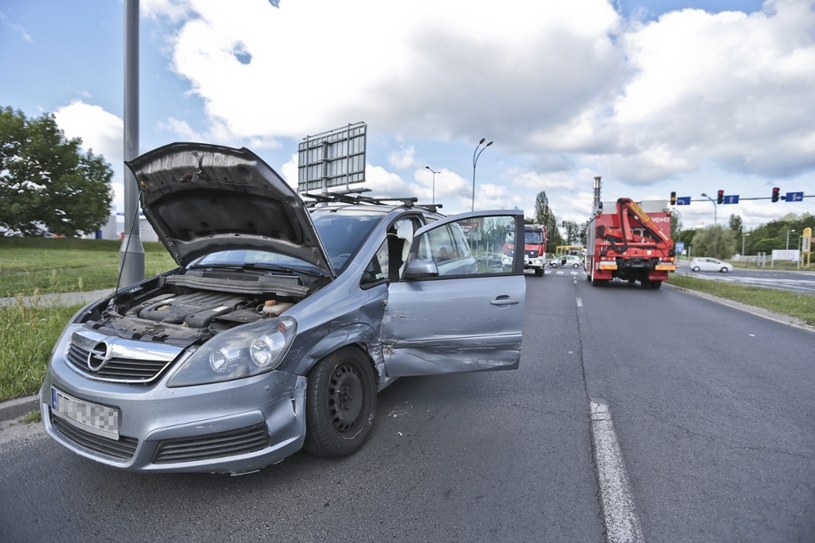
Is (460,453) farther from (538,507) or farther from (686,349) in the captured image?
(686,349)

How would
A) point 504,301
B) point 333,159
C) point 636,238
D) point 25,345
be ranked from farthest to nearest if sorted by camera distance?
point 333,159, point 636,238, point 25,345, point 504,301

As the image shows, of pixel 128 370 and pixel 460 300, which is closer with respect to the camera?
pixel 128 370

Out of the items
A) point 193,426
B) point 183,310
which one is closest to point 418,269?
point 183,310

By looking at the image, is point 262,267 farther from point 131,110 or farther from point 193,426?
point 131,110

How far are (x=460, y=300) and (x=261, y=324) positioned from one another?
1.65 m

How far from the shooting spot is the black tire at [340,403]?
8.65ft

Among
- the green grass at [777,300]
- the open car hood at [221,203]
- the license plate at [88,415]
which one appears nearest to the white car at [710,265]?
the green grass at [777,300]

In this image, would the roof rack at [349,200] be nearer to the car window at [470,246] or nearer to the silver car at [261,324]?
the silver car at [261,324]

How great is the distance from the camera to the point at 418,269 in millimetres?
3350

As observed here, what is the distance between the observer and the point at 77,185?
124ft

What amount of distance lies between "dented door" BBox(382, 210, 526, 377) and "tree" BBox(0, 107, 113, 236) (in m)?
42.8

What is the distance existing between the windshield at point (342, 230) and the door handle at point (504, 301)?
118 cm

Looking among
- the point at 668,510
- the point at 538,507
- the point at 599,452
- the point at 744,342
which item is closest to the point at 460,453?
the point at 538,507

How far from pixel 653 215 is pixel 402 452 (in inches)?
617
